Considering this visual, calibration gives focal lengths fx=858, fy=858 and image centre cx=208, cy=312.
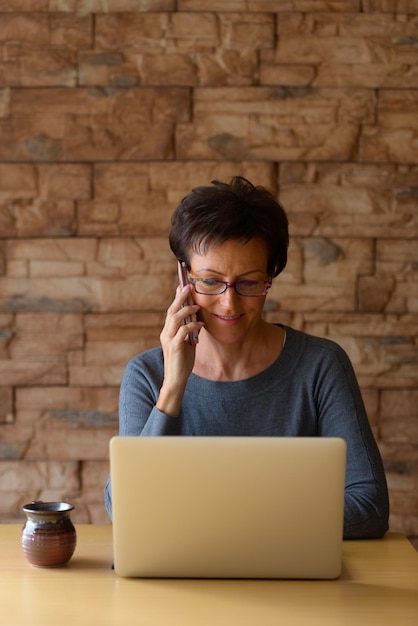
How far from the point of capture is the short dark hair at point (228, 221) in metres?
1.97

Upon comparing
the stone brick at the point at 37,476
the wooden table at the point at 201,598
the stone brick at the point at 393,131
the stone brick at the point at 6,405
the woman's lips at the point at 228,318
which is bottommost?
the stone brick at the point at 37,476

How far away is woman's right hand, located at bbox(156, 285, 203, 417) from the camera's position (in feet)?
6.18

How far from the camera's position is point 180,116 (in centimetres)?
280

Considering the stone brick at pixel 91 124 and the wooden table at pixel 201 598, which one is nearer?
the wooden table at pixel 201 598

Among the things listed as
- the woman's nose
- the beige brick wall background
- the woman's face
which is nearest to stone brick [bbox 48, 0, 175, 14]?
the beige brick wall background

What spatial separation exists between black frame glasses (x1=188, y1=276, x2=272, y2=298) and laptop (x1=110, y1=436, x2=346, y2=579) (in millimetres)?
623

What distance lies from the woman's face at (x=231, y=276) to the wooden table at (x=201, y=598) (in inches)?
24.8

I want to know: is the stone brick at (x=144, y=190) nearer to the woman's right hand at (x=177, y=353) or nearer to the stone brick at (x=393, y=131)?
the stone brick at (x=393, y=131)

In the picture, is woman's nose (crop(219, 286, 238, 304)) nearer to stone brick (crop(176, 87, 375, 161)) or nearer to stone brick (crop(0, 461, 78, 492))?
stone brick (crop(176, 87, 375, 161))

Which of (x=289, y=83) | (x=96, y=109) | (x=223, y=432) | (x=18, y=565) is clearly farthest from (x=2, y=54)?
Result: (x=18, y=565)

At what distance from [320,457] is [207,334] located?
721 millimetres

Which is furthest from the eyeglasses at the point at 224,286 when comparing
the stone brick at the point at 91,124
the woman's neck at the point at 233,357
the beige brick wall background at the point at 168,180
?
the stone brick at the point at 91,124

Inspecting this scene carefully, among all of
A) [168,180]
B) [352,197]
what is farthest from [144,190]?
→ [352,197]

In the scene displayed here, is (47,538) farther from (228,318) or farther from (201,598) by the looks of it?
(228,318)
